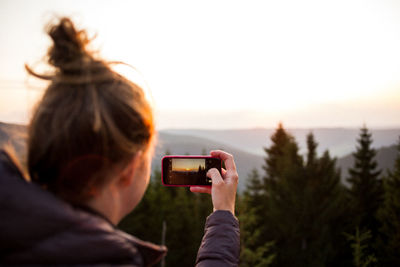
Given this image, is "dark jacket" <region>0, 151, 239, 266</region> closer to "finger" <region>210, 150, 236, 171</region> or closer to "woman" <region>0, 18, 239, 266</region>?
"woman" <region>0, 18, 239, 266</region>

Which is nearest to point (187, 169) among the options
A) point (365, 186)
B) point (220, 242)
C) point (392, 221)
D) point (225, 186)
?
point (225, 186)

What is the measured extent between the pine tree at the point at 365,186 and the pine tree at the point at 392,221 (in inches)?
179

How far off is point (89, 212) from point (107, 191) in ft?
0.28

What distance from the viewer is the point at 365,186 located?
3741 cm

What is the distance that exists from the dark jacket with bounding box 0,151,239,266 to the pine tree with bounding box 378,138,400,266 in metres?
34.2

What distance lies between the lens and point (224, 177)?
175cm

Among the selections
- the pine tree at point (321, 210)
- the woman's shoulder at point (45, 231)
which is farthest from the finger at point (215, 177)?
the pine tree at point (321, 210)

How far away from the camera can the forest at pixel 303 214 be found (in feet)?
114

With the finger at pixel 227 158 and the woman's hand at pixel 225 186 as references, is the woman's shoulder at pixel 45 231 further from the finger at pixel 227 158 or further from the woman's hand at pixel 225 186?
the finger at pixel 227 158

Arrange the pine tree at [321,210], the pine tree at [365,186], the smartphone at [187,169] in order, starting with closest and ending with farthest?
1. the smartphone at [187,169]
2. the pine tree at [321,210]
3. the pine tree at [365,186]

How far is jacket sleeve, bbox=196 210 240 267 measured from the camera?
1305mm

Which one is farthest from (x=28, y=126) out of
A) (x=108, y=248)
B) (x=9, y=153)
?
(x=108, y=248)

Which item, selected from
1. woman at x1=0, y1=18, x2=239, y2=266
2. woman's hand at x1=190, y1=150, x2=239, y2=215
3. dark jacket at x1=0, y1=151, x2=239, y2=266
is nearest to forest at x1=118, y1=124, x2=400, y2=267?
woman's hand at x1=190, y1=150, x2=239, y2=215

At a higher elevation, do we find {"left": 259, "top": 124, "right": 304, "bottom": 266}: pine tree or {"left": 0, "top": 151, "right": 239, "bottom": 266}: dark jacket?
{"left": 0, "top": 151, "right": 239, "bottom": 266}: dark jacket
